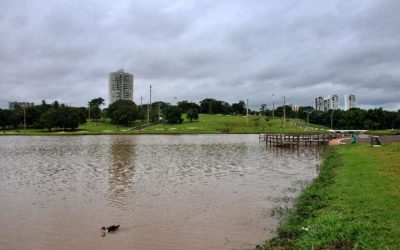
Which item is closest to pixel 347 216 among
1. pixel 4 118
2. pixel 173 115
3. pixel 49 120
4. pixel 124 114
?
pixel 49 120

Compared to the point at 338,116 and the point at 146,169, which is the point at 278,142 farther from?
the point at 338,116

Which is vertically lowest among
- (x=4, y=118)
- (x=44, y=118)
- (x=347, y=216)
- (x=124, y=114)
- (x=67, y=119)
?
(x=347, y=216)

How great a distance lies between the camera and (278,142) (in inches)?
2596

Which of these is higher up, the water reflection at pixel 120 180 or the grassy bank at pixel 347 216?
the grassy bank at pixel 347 216

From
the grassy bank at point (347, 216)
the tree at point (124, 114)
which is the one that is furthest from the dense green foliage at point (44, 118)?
the grassy bank at point (347, 216)

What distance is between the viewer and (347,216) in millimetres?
12969

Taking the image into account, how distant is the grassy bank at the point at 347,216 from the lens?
10.6m

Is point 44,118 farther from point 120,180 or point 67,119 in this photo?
point 120,180

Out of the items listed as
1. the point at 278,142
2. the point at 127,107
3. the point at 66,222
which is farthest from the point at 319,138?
the point at 127,107

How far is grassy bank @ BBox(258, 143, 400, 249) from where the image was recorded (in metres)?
10.6

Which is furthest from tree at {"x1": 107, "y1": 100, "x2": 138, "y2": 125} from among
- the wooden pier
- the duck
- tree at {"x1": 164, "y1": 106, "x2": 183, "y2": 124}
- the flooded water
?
the duck

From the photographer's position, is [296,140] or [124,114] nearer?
[296,140]

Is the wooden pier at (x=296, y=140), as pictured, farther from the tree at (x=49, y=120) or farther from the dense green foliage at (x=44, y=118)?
→ the tree at (x=49, y=120)

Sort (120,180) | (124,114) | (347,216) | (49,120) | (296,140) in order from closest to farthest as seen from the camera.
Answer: (347,216) < (120,180) < (296,140) < (49,120) < (124,114)
